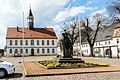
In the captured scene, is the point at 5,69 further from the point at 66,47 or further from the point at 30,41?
the point at 30,41

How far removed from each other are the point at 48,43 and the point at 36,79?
83.6 meters

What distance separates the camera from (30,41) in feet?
327

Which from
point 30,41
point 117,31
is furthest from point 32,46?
point 117,31

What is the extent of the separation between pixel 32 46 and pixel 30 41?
203 cm

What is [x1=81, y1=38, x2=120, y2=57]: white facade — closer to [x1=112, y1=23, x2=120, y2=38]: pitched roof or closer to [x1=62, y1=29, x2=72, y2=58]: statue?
[x1=112, y1=23, x2=120, y2=38]: pitched roof

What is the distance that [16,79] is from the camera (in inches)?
698

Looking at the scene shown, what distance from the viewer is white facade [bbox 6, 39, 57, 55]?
97.5 metres

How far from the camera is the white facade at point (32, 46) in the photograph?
97500 mm

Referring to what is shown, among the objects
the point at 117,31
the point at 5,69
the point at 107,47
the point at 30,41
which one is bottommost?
the point at 5,69

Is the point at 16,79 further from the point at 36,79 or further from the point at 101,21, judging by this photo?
the point at 101,21

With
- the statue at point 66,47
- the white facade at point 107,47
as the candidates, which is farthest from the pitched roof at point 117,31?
the statue at point 66,47

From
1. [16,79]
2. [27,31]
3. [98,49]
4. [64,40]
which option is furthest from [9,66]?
[27,31]

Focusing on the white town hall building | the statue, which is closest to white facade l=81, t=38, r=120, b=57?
the white town hall building

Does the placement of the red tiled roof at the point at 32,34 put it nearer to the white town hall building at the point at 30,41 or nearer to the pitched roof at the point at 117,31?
the white town hall building at the point at 30,41
